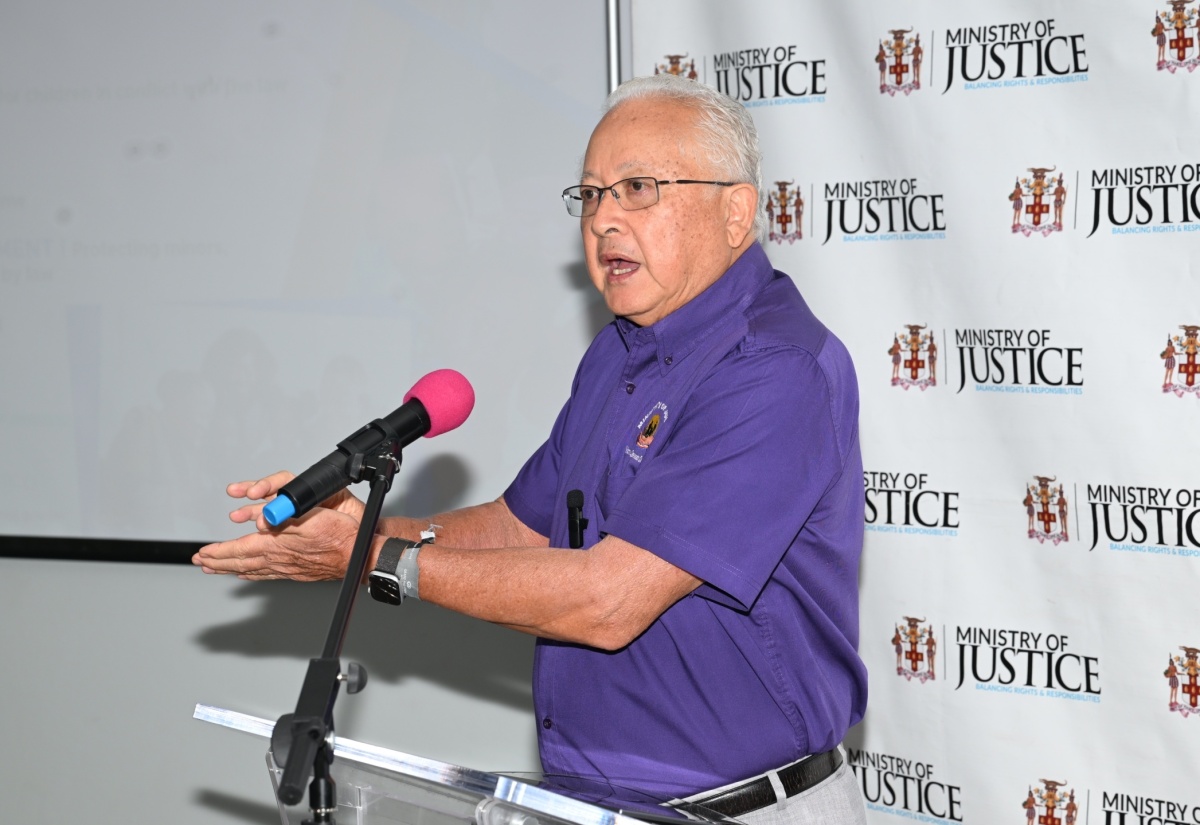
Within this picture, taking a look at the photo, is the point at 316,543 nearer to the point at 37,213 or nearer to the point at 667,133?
the point at 667,133

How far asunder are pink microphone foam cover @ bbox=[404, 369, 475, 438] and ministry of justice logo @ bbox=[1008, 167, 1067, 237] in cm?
148

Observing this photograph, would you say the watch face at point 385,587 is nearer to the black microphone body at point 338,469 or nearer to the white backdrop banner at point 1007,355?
the black microphone body at point 338,469

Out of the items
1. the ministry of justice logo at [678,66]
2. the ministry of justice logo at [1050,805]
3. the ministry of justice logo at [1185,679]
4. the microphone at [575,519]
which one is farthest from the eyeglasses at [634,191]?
the ministry of justice logo at [1050,805]

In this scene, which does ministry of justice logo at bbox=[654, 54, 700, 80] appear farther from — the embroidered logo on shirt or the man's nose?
the embroidered logo on shirt

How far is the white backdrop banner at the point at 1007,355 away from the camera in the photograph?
2.35 m

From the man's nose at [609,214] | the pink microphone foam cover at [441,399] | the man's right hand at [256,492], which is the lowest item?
the man's right hand at [256,492]

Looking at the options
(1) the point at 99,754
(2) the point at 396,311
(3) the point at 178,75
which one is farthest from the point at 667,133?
(1) the point at 99,754

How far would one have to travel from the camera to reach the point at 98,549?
11.3 ft

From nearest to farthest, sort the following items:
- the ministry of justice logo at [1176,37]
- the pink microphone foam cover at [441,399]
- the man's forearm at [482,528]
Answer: the pink microphone foam cover at [441,399] < the man's forearm at [482,528] < the ministry of justice logo at [1176,37]

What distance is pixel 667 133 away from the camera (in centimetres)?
183

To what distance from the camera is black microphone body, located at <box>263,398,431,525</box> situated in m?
1.26

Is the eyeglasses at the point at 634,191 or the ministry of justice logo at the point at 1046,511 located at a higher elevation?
the eyeglasses at the point at 634,191

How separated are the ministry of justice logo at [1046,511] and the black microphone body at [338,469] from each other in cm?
A: 158

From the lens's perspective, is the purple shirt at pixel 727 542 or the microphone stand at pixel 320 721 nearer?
the microphone stand at pixel 320 721
